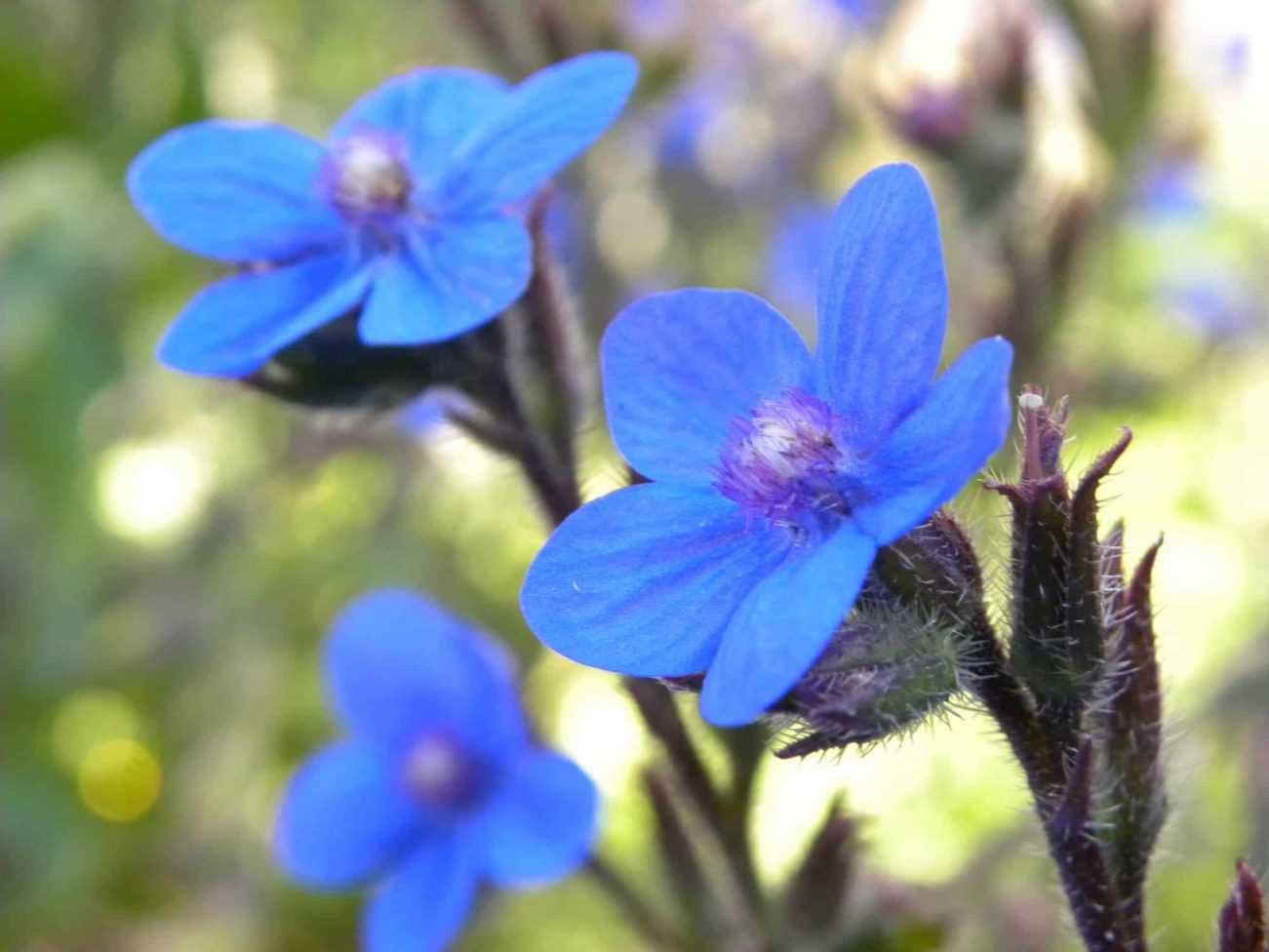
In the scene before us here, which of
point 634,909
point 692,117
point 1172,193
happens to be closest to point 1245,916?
point 634,909

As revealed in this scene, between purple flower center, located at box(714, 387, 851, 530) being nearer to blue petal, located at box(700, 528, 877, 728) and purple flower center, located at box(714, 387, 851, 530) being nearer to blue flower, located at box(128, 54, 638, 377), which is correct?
blue petal, located at box(700, 528, 877, 728)

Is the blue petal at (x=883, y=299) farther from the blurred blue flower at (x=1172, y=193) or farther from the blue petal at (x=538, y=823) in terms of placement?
→ the blurred blue flower at (x=1172, y=193)

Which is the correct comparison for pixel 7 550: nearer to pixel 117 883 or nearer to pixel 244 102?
pixel 117 883

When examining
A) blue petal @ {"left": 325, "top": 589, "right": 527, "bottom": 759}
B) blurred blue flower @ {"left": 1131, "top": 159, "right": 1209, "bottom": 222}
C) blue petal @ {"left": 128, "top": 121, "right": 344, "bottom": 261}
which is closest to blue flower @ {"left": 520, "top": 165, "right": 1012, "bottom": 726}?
blue petal @ {"left": 128, "top": 121, "right": 344, "bottom": 261}

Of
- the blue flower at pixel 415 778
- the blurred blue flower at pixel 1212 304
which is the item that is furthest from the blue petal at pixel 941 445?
the blurred blue flower at pixel 1212 304

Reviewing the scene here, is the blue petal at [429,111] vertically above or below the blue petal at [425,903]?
above

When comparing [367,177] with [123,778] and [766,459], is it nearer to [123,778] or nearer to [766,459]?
[766,459]
